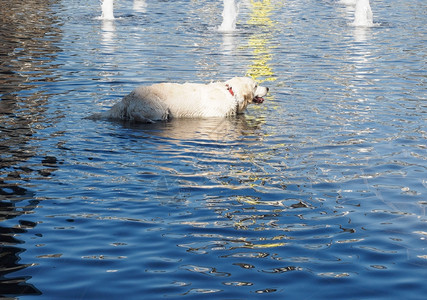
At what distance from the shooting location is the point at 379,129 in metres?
13.4

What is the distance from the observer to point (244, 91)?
15.2 m

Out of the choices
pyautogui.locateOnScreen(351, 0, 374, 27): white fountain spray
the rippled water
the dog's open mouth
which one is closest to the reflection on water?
the rippled water

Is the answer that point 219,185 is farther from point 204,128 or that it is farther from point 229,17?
point 229,17

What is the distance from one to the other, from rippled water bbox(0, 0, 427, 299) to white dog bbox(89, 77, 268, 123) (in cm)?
35

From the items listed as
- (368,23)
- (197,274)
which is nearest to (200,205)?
(197,274)

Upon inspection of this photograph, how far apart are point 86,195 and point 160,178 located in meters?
1.16

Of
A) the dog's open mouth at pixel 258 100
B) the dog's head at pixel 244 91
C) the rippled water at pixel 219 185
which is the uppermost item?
the dog's head at pixel 244 91

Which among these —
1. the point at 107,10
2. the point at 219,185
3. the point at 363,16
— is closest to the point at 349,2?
the point at 363,16

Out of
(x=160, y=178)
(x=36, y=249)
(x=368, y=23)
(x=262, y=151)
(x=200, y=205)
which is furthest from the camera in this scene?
(x=368, y=23)

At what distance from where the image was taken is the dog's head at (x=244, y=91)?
15148 millimetres

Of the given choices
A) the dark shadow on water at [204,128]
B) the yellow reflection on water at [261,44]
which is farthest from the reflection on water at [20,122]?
the yellow reflection on water at [261,44]

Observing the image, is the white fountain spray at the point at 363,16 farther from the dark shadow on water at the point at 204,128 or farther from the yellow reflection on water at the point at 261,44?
the dark shadow on water at the point at 204,128

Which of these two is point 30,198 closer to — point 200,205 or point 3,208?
point 3,208

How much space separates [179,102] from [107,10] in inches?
744
